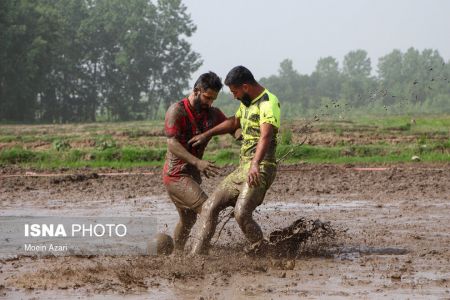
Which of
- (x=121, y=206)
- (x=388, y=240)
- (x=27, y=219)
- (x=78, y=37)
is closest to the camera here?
(x=388, y=240)

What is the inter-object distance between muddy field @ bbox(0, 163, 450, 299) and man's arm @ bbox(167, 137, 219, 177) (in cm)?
85

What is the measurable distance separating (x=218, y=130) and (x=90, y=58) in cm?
7310

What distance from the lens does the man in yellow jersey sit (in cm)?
779

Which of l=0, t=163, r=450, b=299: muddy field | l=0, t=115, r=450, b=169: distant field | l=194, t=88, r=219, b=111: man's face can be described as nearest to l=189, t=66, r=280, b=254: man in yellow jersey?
l=194, t=88, r=219, b=111: man's face

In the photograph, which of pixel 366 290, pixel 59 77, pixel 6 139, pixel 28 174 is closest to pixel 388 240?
pixel 366 290

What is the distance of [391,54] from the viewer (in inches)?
6038

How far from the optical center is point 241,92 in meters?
7.95

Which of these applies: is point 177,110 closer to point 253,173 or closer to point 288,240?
point 253,173

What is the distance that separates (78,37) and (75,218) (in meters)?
67.5

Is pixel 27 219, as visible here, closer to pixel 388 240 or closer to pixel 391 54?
pixel 388 240

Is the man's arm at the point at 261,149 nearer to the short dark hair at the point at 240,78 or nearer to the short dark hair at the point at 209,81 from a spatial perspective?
the short dark hair at the point at 240,78

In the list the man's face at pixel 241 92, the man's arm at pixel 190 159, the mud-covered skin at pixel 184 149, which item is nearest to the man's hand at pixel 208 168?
the man's arm at pixel 190 159

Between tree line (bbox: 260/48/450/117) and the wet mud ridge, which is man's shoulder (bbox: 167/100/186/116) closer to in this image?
the wet mud ridge

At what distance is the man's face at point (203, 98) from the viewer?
809 cm
